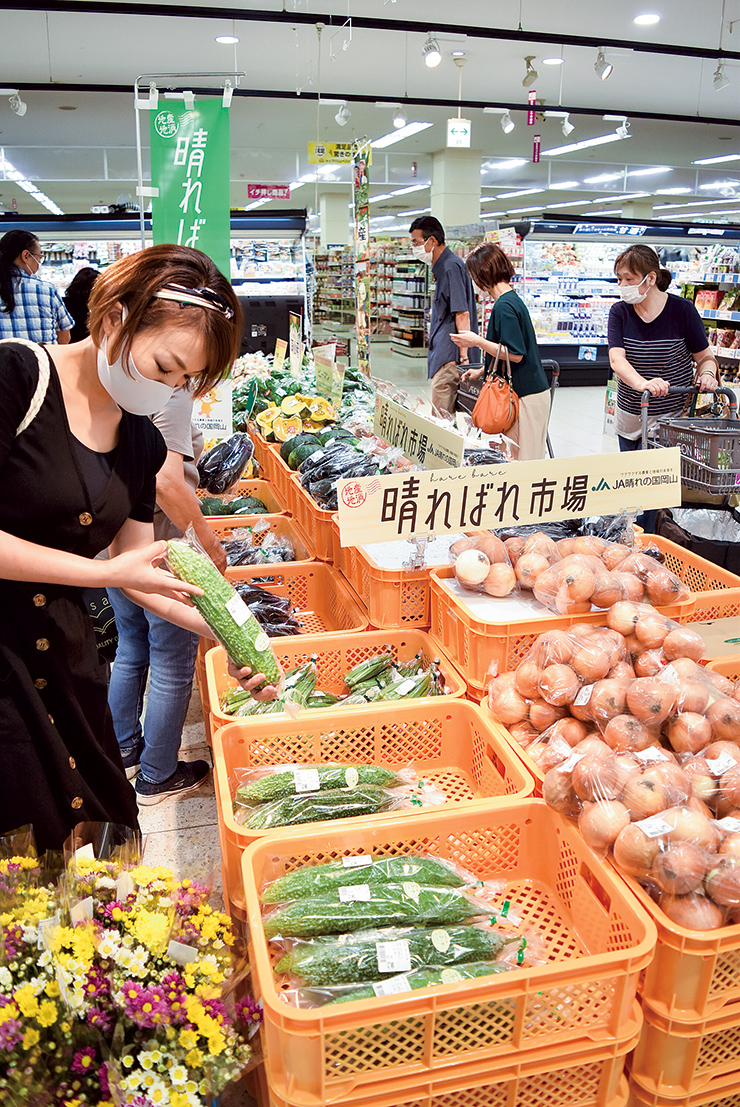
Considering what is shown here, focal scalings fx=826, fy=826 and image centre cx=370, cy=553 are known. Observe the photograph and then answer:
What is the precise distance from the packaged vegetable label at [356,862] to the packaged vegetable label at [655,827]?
47 centimetres

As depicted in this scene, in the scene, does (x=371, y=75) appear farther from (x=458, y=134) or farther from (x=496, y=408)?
(x=496, y=408)

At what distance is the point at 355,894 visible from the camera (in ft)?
4.50


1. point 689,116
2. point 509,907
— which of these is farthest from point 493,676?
point 689,116

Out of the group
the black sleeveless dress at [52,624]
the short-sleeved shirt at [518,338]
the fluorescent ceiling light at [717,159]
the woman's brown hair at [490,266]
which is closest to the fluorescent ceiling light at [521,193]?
the fluorescent ceiling light at [717,159]

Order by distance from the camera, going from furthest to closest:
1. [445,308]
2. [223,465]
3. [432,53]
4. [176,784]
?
[432,53], [445,308], [223,465], [176,784]

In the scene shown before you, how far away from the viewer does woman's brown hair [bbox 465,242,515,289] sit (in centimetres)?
504

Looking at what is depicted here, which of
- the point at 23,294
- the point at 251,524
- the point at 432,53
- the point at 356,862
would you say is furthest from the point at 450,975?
the point at 432,53

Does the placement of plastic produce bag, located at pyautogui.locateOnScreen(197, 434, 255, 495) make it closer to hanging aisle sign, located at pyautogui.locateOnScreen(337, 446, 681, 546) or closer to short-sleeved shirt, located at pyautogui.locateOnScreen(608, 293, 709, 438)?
hanging aisle sign, located at pyautogui.locateOnScreen(337, 446, 681, 546)

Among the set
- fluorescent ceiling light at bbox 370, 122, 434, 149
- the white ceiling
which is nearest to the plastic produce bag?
the white ceiling

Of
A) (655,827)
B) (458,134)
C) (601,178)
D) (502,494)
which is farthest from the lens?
(601,178)

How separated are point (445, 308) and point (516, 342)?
5.95 feet

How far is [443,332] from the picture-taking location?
671 centimetres

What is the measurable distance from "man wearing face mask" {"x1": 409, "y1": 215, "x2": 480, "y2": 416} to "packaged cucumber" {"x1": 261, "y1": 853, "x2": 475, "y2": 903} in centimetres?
527

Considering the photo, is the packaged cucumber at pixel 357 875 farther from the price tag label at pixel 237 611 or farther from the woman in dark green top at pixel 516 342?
the woman in dark green top at pixel 516 342
